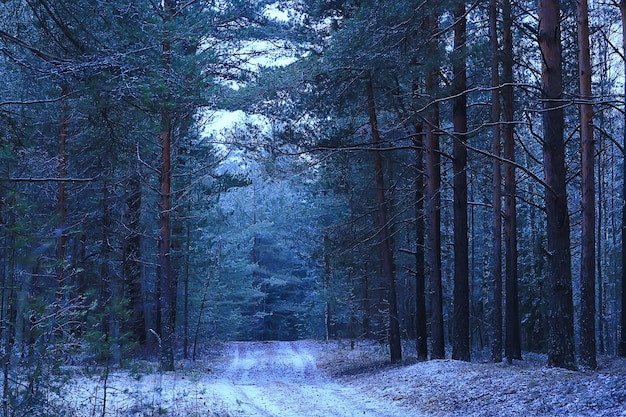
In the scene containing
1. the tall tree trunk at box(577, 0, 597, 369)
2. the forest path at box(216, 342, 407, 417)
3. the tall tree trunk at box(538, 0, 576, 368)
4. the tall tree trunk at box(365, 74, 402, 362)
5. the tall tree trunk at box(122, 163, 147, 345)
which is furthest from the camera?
the tall tree trunk at box(122, 163, 147, 345)

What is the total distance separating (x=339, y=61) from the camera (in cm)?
1275

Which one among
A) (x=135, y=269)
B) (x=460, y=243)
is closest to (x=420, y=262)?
(x=460, y=243)

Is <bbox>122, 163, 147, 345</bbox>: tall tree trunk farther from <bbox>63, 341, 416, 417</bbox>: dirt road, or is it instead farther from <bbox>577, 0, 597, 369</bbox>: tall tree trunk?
<bbox>577, 0, 597, 369</bbox>: tall tree trunk

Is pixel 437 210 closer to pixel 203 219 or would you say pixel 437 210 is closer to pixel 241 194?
pixel 203 219

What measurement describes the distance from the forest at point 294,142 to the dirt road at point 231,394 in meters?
1.11

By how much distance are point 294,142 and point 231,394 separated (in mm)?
6500

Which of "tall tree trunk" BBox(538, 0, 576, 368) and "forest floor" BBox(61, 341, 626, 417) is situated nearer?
"forest floor" BBox(61, 341, 626, 417)

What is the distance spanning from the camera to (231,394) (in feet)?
43.4

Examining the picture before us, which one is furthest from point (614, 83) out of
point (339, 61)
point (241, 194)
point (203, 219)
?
point (241, 194)

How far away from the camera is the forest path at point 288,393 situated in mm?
10633

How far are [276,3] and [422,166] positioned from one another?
630 cm

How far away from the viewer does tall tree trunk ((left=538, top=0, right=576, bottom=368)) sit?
10758 mm

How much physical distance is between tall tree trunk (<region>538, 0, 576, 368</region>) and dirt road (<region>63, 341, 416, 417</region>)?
3.25m

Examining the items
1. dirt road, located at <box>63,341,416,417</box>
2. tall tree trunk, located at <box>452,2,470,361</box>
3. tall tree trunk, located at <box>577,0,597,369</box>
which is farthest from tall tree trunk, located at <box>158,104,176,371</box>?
tall tree trunk, located at <box>577,0,597,369</box>
